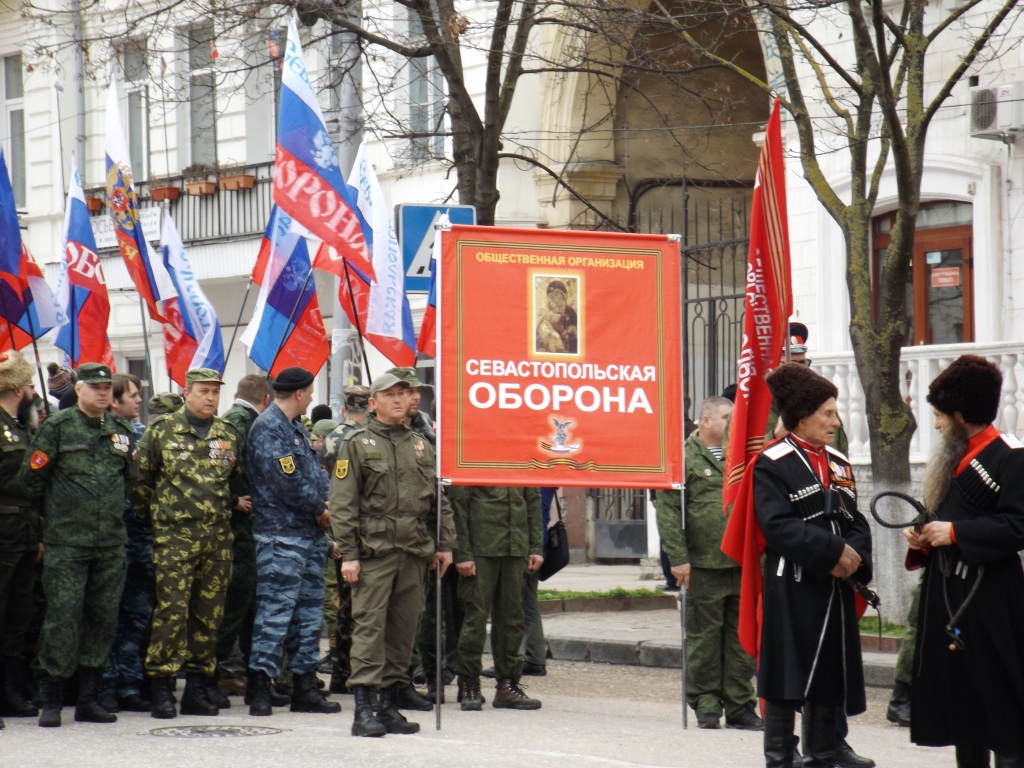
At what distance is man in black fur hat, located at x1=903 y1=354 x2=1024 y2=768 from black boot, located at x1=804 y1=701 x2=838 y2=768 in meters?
0.35

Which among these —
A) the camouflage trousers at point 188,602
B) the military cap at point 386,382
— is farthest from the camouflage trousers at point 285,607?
the military cap at point 386,382

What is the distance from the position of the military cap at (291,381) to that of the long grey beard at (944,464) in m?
4.19

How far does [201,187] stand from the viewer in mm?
23797

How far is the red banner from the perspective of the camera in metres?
8.83

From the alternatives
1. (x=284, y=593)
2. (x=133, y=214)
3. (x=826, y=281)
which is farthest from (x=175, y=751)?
(x=826, y=281)

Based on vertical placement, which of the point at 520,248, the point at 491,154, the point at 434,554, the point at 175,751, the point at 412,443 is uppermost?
the point at 491,154

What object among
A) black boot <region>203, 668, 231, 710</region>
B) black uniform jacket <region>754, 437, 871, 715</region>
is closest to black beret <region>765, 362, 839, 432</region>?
black uniform jacket <region>754, 437, 871, 715</region>

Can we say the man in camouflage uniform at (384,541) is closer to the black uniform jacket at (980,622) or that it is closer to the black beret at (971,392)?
the black uniform jacket at (980,622)

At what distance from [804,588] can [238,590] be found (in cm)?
445

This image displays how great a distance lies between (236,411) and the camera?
10.4 m

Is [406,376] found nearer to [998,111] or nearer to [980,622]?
[980,622]

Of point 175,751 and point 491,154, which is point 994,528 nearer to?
point 175,751

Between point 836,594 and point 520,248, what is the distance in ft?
9.54

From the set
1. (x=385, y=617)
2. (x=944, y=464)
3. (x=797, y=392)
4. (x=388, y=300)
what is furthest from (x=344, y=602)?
(x=944, y=464)
